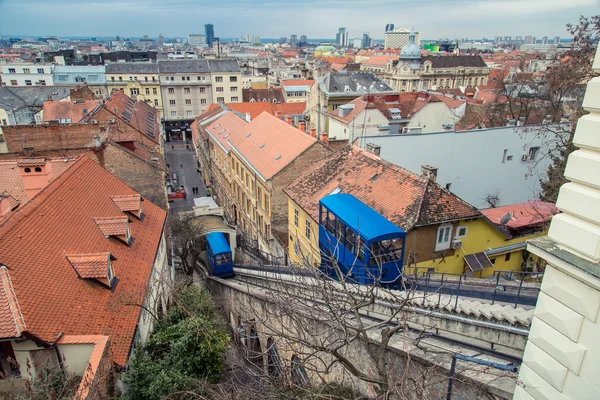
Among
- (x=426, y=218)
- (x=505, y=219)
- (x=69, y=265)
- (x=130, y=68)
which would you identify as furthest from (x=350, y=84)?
(x=130, y=68)

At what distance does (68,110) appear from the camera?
1715 inches

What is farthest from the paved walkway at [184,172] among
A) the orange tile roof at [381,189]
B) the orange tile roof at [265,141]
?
the orange tile roof at [381,189]

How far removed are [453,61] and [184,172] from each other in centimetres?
7656

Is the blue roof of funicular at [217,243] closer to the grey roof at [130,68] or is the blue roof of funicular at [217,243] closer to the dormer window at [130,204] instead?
the dormer window at [130,204]

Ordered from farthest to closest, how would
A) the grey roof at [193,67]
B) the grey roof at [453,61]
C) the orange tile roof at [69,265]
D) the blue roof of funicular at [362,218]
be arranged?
the grey roof at [453,61], the grey roof at [193,67], the blue roof of funicular at [362,218], the orange tile roof at [69,265]

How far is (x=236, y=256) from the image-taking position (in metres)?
31.9

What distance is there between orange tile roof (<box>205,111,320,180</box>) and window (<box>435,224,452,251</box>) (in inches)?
455

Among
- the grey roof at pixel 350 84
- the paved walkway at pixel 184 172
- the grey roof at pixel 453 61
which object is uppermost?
the grey roof at pixel 453 61

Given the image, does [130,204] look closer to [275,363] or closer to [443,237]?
[275,363]

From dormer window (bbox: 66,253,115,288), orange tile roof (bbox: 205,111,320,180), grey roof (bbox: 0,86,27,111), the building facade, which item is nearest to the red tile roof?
orange tile roof (bbox: 205,111,320,180)

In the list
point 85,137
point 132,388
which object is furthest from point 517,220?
point 85,137

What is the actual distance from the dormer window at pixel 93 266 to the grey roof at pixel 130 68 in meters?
75.3

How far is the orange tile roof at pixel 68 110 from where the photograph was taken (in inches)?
1675

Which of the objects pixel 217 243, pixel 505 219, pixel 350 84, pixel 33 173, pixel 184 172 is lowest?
pixel 184 172
